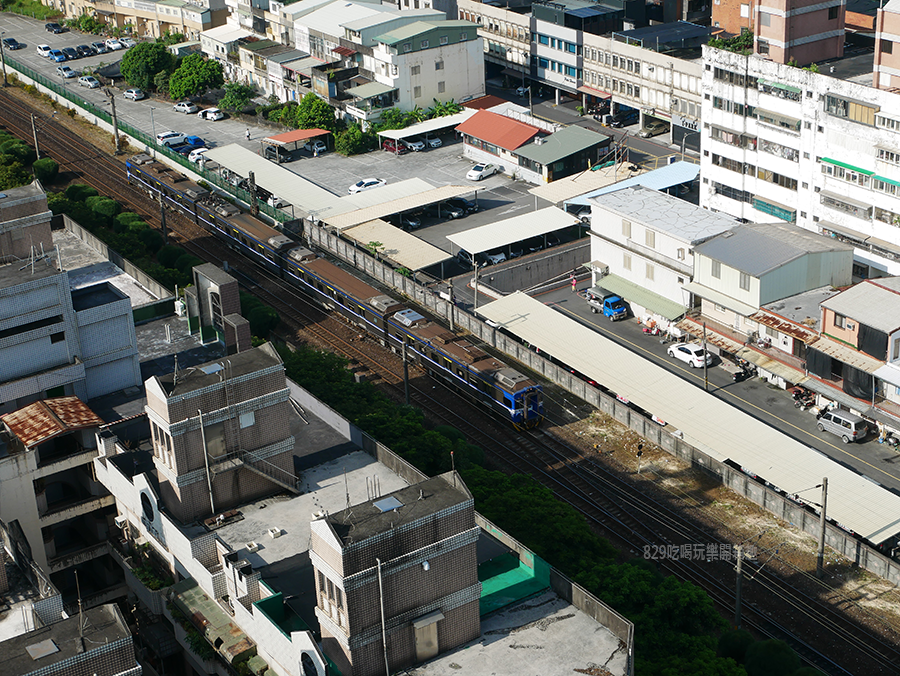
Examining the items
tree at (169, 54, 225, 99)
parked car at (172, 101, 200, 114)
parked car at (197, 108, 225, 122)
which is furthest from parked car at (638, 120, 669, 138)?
parked car at (172, 101, 200, 114)

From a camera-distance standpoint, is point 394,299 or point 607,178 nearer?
point 394,299

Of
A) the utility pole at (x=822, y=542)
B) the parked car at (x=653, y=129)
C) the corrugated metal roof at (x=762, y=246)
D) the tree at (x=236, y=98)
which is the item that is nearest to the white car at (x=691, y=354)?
the corrugated metal roof at (x=762, y=246)

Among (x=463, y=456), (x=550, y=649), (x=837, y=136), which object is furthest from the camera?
(x=837, y=136)

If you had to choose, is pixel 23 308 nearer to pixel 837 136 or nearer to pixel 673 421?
pixel 673 421

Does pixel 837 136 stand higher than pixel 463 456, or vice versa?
pixel 837 136

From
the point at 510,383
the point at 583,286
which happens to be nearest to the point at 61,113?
the point at 583,286

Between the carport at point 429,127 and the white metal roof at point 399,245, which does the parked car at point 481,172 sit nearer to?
the carport at point 429,127

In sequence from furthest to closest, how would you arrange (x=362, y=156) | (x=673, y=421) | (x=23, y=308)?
(x=362, y=156) < (x=673, y=421) < (x=23, y=308)
